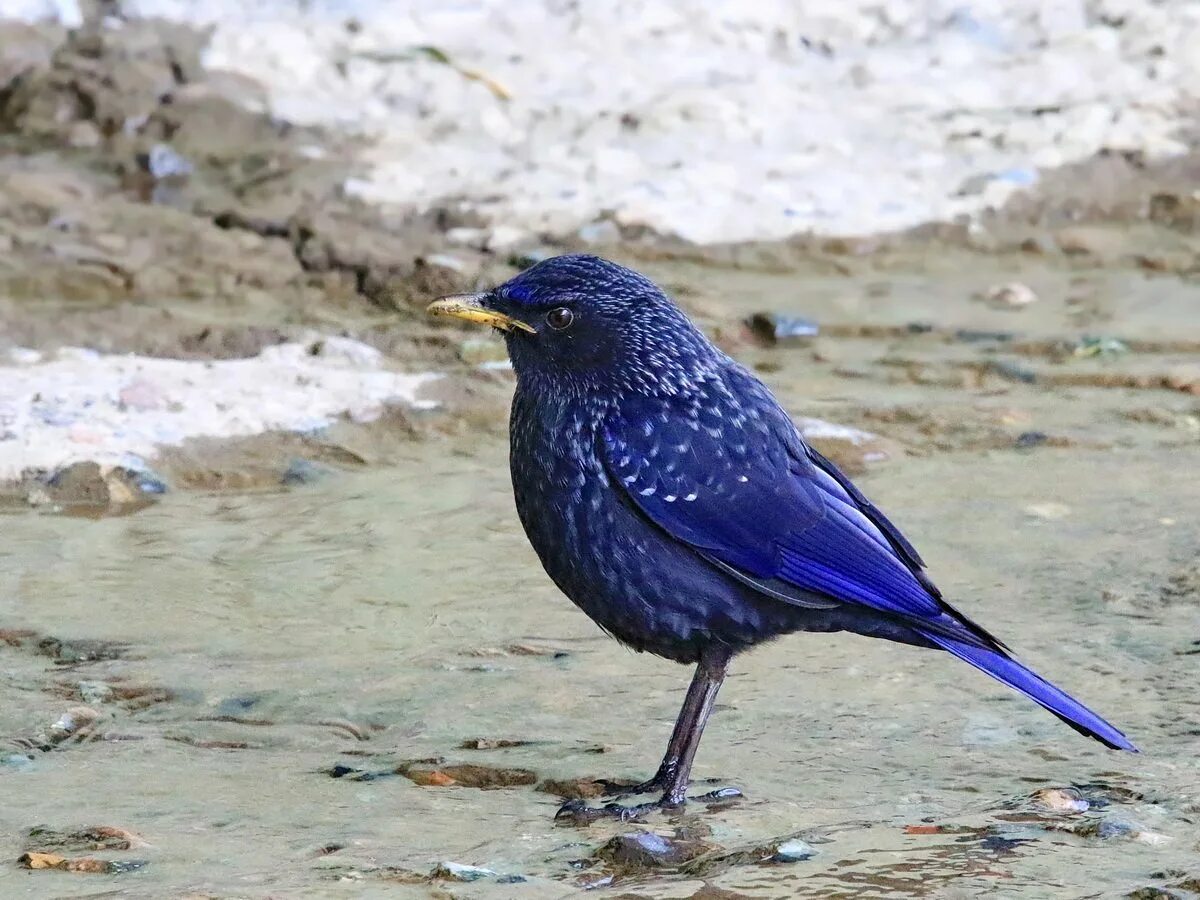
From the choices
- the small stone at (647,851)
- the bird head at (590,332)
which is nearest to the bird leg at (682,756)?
the small stone at (647,851)

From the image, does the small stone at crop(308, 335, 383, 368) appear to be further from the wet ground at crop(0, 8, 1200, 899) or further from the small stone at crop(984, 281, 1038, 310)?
the small stone at crop(984, 281, 1038, 310)

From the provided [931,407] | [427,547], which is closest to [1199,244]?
[931,407]

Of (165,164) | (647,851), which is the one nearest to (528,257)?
(165,164)

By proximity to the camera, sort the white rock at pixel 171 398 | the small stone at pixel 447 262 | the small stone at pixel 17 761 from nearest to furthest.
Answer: the small stone at pixel 17 761 → the white rock at pixel 171 398 → the small stone at pixel 447 262

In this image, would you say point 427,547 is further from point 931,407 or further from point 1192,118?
point 1192,118

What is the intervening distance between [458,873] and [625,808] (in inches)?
21.1

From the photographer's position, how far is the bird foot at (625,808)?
3.66 meters

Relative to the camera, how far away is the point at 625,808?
12.2 feet

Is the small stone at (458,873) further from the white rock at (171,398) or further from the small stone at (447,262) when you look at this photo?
the small stone at (447,262)

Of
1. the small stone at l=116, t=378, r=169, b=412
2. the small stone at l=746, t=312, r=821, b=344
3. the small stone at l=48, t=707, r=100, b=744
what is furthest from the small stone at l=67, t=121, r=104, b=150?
the small stone at l=48, t=707, r=100, b=744

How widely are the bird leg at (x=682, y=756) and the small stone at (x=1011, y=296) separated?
4155mm

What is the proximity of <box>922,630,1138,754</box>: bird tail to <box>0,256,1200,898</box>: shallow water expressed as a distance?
144mm

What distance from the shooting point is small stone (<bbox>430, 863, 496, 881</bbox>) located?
129 inches

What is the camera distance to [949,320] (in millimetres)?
7570
